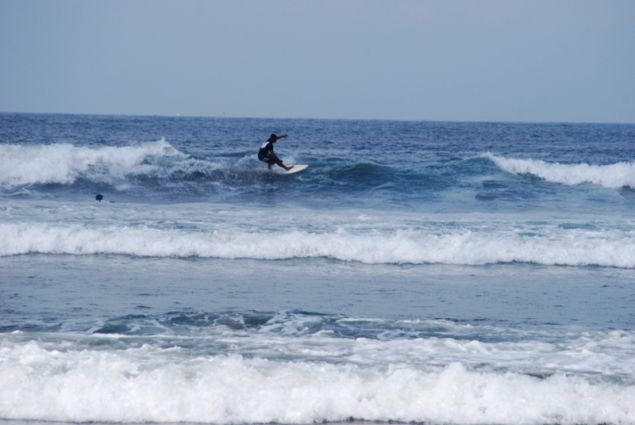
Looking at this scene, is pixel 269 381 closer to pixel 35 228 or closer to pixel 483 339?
pixel 483 339

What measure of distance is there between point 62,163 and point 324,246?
11.5 m

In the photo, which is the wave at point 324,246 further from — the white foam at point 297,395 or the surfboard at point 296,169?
the surfboard at point 296,169

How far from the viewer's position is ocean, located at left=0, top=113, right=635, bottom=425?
5.92 metres

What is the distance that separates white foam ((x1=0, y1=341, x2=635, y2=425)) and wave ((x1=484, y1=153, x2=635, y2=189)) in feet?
59.0

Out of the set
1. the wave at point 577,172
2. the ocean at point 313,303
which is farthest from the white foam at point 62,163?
the wave at point 577,172

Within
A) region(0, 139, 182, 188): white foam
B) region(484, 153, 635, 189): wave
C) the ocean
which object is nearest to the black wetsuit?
the ocean

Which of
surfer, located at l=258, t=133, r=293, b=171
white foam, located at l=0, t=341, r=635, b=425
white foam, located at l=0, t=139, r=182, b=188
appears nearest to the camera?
white foam, located at l=0, t=341, r=635, b=425

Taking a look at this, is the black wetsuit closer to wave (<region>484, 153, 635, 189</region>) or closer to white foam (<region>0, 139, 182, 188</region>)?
white foam (<region>0, 139, 182, 188</region>)

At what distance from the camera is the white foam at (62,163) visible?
2050 centimetres

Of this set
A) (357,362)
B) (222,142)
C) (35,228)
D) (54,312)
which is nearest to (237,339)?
(357,362)

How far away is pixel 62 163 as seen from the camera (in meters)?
21.6

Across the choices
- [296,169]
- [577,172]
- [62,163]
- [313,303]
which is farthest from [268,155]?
[313,303]

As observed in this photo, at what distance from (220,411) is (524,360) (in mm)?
2757

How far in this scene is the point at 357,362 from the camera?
681 cm
